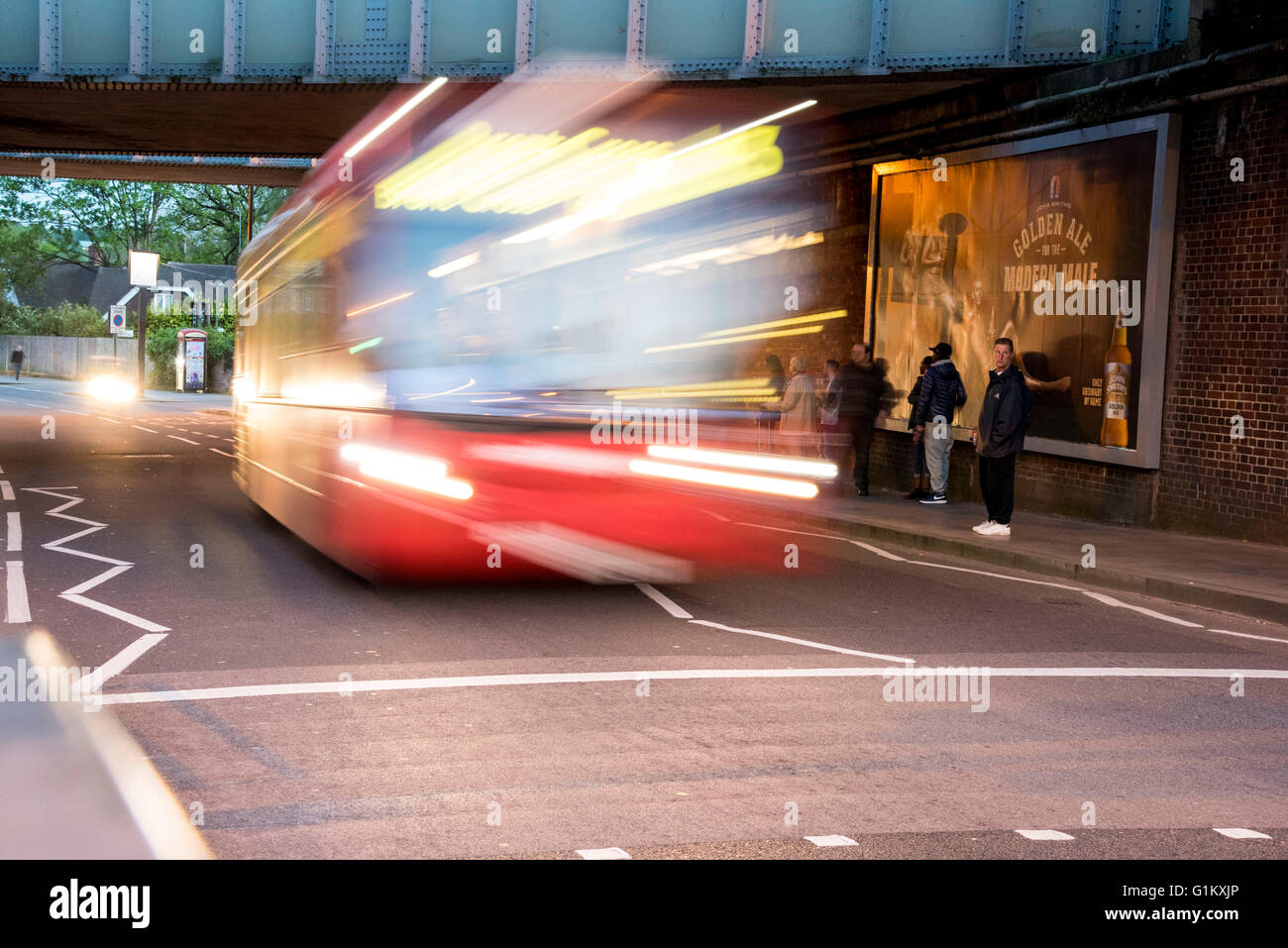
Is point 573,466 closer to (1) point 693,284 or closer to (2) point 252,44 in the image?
(1) point 693,284

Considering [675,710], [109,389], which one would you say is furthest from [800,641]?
[109,389]

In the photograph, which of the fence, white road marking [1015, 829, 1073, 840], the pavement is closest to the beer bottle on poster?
the pavement

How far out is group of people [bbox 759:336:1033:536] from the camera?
43.8ft

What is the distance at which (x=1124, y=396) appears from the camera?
14773 mm

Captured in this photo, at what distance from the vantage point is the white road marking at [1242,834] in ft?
15.8

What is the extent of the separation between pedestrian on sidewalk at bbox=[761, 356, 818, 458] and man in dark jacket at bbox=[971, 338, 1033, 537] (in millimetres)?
4955

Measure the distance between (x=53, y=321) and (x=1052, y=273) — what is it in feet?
239

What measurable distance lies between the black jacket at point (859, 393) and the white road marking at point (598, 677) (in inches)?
391

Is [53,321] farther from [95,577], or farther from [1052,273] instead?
[95,577]

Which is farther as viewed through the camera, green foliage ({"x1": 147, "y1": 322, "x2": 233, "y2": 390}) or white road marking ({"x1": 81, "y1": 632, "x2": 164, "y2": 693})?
green foliage ({"x1": 147, "y1": 322, "x2": 233, "y2": 390})

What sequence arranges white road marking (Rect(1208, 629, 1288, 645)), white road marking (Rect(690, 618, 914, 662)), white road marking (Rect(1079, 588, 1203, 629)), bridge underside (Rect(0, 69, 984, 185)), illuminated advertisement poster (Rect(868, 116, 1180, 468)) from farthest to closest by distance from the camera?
bridge underside (Rect(0, 69, 984, 185)) → illuminated advertisement poster (Rect(868, 116, 1180, 468)) → white road marking (Rect(1079, 588, 1203, 629)) → white road marking (Rect(1208, 629, 1288, 645)) → white road marking (Rect(690, 618, 914, 662))

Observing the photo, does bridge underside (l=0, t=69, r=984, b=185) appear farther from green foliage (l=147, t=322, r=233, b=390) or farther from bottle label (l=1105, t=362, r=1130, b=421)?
green foliage (l=147, t=322, r=233, b=390)

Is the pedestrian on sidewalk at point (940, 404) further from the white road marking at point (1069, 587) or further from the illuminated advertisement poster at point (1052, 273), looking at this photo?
the white road marking at point (1069, 587)
